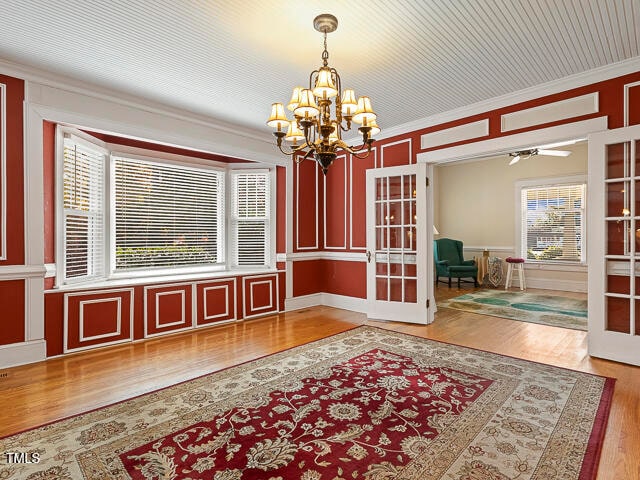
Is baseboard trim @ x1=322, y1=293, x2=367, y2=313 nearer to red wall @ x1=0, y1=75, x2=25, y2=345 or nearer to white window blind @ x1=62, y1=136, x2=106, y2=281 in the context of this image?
white window blind @ x1=62, y1=136, x2=106, y2=281

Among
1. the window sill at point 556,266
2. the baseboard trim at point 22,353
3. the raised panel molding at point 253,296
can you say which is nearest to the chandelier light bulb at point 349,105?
the raised panel molding at point 253,296

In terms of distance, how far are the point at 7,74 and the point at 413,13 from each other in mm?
3710

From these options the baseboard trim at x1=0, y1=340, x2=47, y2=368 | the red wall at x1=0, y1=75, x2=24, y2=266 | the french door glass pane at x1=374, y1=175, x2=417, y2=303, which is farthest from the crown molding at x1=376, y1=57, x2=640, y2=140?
the baseboard trim at x1=0, y1=340, x2=47, y2=368

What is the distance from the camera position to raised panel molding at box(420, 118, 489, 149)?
4266 mm

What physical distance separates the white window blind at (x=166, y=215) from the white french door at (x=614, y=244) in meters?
4.87

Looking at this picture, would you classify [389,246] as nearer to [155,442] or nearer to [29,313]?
[155,442]

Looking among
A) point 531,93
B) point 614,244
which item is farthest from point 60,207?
point 614,244

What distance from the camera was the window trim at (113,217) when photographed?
12.2 feet

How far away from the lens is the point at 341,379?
2969mm

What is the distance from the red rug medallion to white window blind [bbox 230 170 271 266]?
2966 millimetres

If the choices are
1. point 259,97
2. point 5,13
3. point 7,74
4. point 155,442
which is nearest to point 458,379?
point 155,442

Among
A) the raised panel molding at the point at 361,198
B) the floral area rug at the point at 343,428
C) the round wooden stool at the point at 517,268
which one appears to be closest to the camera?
the floral area rug at the point at 343,428

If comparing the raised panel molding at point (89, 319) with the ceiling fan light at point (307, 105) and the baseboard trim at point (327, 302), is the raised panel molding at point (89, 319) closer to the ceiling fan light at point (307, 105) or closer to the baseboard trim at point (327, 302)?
the baseboard trim at point (327, 302)

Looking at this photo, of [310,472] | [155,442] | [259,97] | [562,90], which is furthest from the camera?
[259,97]
